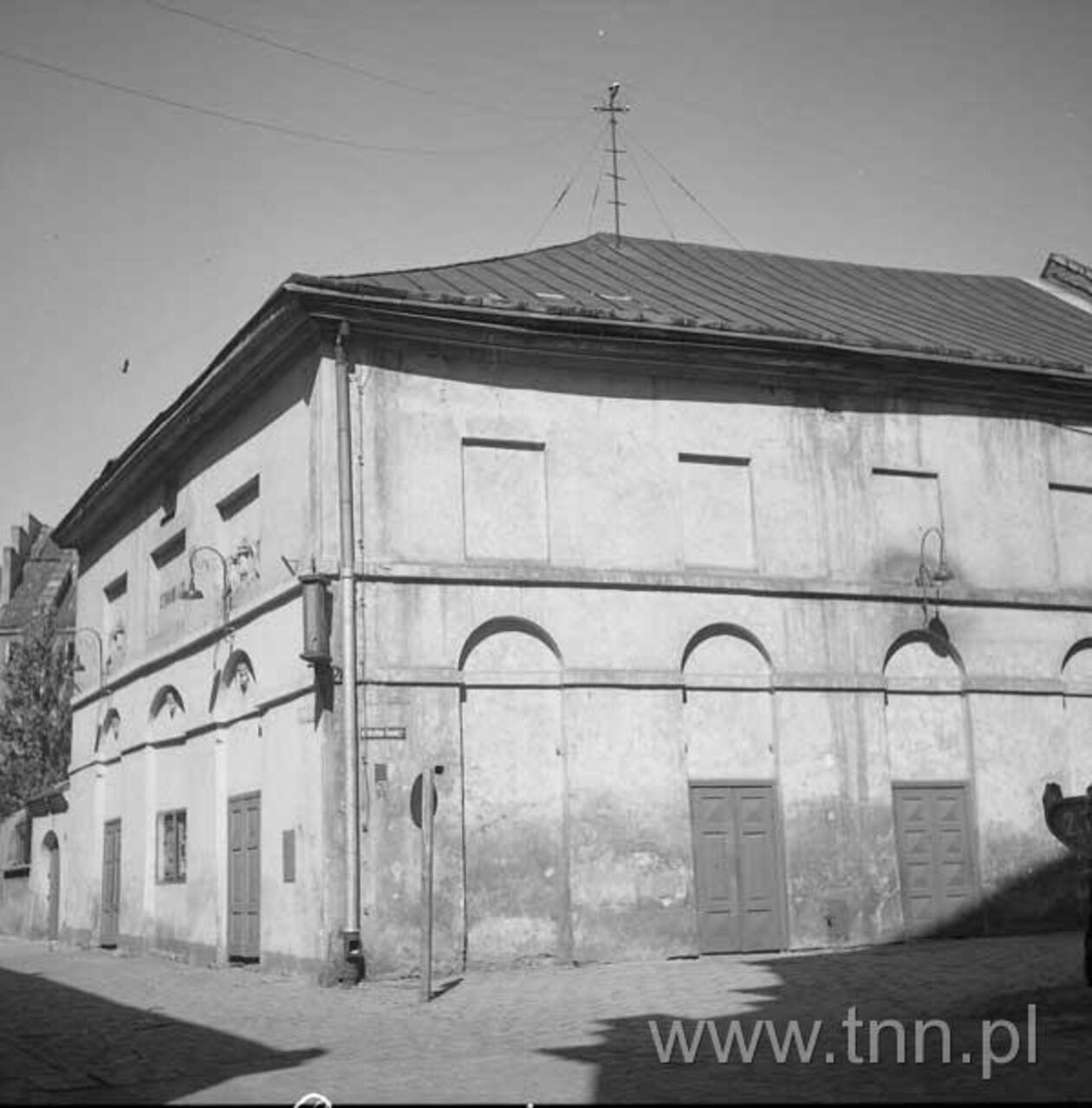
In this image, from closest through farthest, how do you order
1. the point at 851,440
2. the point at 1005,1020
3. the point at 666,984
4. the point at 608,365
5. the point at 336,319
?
the point at 1005,1020
the point at 666,984
the point at 336,319
the point at 608,365
the point at 851,440

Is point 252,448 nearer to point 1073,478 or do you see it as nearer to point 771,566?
point 771,566

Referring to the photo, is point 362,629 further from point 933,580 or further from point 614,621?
point 933,580

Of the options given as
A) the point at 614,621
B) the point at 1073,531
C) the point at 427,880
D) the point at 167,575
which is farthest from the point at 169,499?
the point at 1073,531

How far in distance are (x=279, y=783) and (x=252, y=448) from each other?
192 inches

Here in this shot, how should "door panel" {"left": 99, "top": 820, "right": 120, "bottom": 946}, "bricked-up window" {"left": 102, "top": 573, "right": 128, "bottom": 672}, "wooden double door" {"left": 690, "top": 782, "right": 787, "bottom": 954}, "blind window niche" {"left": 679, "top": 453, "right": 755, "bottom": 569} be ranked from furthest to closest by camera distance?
"bricked-up window" {"left": 102, "top": 573, "right": 128, "bottom": 672}, "door panel" {"left": 99, "top": 820, "right": 120, "bottom": 946}, "blind window niche" {"left": 679, "top": 453, "right": 755, "bottom": 569}, "wooden double door" {"left": 690, "top": 782, "right": 787, "bottom": 954}

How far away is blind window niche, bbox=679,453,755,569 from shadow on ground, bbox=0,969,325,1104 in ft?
30.9

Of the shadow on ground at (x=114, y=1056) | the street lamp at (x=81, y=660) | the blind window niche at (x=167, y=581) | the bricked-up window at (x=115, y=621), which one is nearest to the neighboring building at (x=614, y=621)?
the blind window niche at (x=167, y=581)

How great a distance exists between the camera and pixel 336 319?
1880 cm

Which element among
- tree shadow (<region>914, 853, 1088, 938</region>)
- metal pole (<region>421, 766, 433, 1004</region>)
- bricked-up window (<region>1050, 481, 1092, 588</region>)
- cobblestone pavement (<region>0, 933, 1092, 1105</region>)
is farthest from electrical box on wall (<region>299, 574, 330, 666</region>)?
bricked-up window (<region>1050, 481, 1092, 588</region>)

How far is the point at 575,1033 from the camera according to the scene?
40.3 feet

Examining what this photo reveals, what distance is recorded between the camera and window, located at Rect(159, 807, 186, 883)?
23812 mm

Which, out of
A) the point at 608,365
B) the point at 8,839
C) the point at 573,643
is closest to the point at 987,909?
the point at 573,643

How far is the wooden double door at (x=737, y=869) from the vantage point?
64.5ft

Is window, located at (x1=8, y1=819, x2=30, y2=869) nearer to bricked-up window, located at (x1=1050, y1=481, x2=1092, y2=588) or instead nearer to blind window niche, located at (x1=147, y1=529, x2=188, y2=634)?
blind window niche, located at (x1=147, y1=529, x2=188, y2=634)
